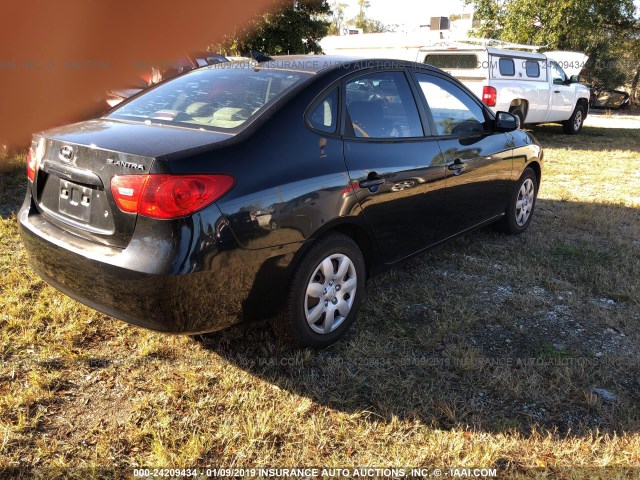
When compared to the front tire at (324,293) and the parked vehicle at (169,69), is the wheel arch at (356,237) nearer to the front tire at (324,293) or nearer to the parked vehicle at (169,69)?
the front tire at (324,293)

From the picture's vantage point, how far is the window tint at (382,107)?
3176mm

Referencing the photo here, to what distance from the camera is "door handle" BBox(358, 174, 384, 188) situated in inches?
119

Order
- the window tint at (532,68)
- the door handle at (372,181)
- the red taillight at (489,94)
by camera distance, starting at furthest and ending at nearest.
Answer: the window tint at (532,68), the red taillight at (489,94), the door handle at (372,181)

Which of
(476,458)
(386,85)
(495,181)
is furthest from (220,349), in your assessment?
(495,181)

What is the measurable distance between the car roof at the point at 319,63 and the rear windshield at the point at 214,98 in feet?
0.27

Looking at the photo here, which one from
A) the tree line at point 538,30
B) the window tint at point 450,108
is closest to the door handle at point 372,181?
the window tint at point 450,108

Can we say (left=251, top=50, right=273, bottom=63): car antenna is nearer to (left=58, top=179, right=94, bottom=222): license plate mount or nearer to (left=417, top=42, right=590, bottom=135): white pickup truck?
(left=58, top=179, right=94, bottom=222): license plate mount

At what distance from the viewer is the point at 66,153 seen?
2.61 meters

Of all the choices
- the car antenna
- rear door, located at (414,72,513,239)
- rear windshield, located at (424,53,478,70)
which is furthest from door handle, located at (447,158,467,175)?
rear windshield, located at (424,53,478,70)

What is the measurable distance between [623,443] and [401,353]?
1.15 m

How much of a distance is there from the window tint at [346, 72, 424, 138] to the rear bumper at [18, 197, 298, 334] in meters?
1.00

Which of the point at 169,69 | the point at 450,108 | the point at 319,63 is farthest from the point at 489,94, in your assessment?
the point at 319,63

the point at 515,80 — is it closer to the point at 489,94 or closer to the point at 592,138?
the point at 489,94

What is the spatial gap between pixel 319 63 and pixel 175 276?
1.72m
